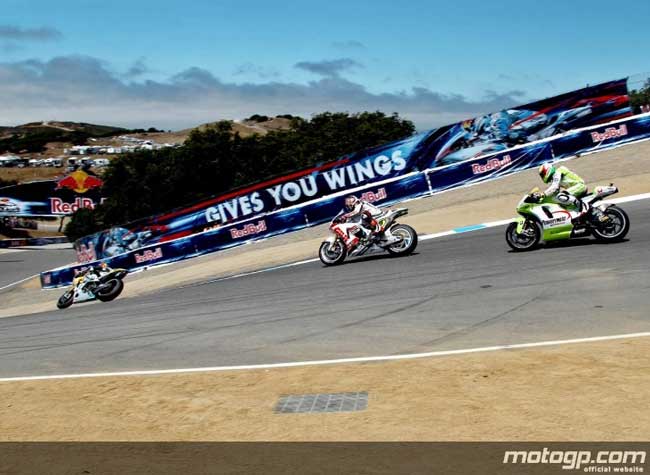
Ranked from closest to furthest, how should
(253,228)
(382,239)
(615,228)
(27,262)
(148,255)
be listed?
(615,228)
(382,239)
(253,228)
(148,255)
(27,262)

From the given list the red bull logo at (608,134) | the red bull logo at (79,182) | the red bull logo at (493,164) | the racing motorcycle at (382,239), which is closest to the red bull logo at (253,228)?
the red bull logo at (493,164)

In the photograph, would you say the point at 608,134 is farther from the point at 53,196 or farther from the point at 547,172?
the point at 53,196

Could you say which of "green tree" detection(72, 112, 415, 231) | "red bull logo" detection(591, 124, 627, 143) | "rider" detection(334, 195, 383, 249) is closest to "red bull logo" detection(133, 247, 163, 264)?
"rider" detection(334, 195, 383, 249)

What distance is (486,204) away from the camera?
77.9ft

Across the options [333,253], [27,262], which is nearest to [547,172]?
[333,253]

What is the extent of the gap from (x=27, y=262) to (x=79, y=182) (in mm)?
29625

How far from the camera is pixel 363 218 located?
17.8 m

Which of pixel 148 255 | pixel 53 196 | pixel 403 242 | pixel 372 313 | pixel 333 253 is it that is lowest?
pixel 372 313

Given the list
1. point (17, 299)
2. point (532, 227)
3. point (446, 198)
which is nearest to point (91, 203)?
point (17, 299)

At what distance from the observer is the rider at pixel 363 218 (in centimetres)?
1775

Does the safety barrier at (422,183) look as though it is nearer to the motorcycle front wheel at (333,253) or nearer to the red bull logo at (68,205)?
the motorcycle front wheel at (333,253)

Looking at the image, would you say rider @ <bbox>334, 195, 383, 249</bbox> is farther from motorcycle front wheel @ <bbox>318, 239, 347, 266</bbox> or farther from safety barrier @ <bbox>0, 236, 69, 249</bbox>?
safety barrier @ <bbox>0, 236, 69, 249</bbox>

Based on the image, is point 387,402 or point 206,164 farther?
point 206,164

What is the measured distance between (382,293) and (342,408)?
6660 millimetres
